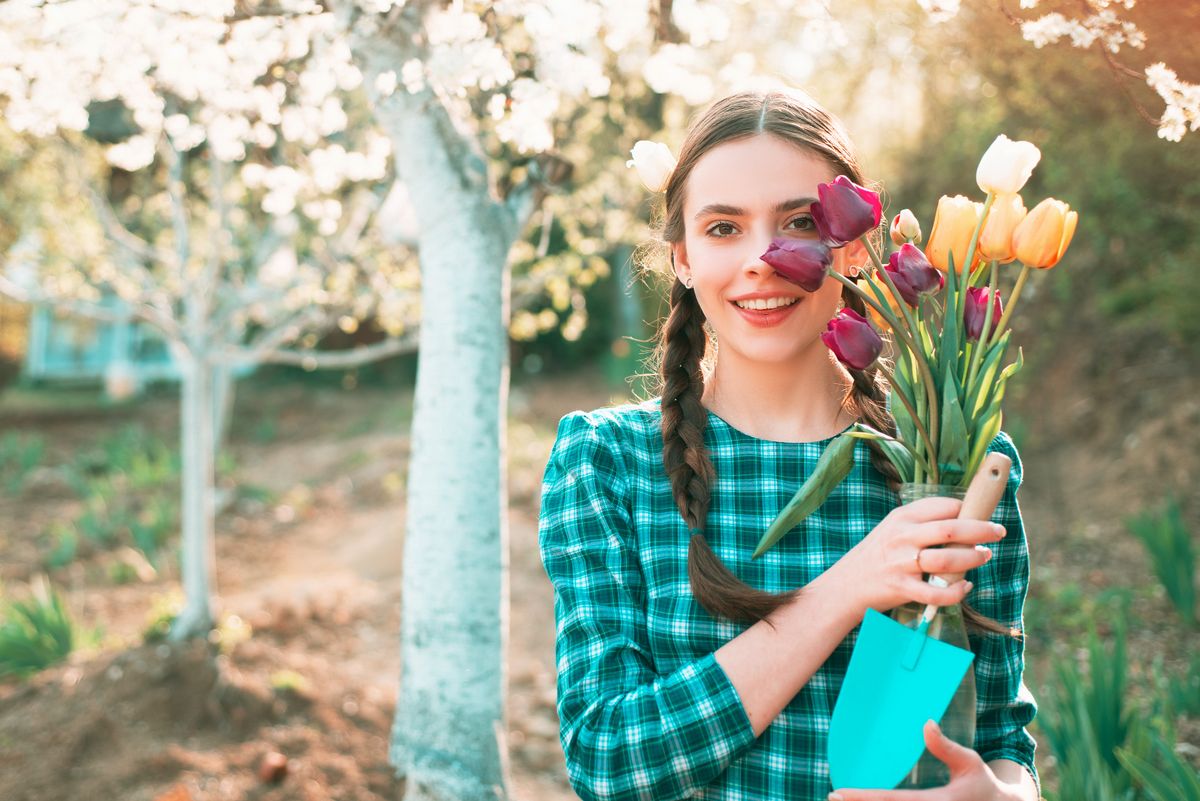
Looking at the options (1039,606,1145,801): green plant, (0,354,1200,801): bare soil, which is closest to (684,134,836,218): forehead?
(1039,606,1145,801): green plant

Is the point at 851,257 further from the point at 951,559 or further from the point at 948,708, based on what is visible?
the point at 948,708

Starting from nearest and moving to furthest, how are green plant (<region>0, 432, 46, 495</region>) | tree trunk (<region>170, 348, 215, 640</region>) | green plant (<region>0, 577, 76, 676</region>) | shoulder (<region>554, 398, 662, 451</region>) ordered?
1. shoulder (<region>554, 398, 662, 451</region>)
2. green plant (<region>0, 577, 76, 676</region>)
3. tree trunk (<region>170, 348, 215, 640</region>)
4. green plant (<region>0, 432, 46, 495</region>)

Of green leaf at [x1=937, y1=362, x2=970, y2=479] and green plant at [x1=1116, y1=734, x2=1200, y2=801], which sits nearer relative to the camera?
green leaf at [x1=937, y1=362, x2=970, y2=479]

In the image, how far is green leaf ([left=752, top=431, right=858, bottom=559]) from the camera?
1.18 meters

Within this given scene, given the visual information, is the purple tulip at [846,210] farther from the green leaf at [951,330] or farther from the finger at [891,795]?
the finger at [891,795]

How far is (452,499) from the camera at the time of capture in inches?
101

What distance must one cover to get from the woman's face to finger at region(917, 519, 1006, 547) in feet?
1.20

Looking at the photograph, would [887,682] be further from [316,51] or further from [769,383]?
[316,51]

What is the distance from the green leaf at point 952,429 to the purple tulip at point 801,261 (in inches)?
7.3

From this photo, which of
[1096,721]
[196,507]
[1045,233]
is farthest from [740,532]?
[196,507]

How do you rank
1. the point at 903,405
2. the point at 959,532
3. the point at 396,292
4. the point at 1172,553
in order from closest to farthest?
the point at 959,532 < the point at 903,405 < the point at 1172,553 < the point at 396,292

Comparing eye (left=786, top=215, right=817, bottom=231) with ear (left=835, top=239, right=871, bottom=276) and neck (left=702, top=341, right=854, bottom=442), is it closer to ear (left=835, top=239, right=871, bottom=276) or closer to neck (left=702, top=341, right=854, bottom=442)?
ear (left=835, top=239, right=871, bottom=276)

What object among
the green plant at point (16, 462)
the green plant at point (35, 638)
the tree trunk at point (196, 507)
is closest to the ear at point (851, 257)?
the tree trunk at point (196, 507)

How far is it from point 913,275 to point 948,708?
489mm
